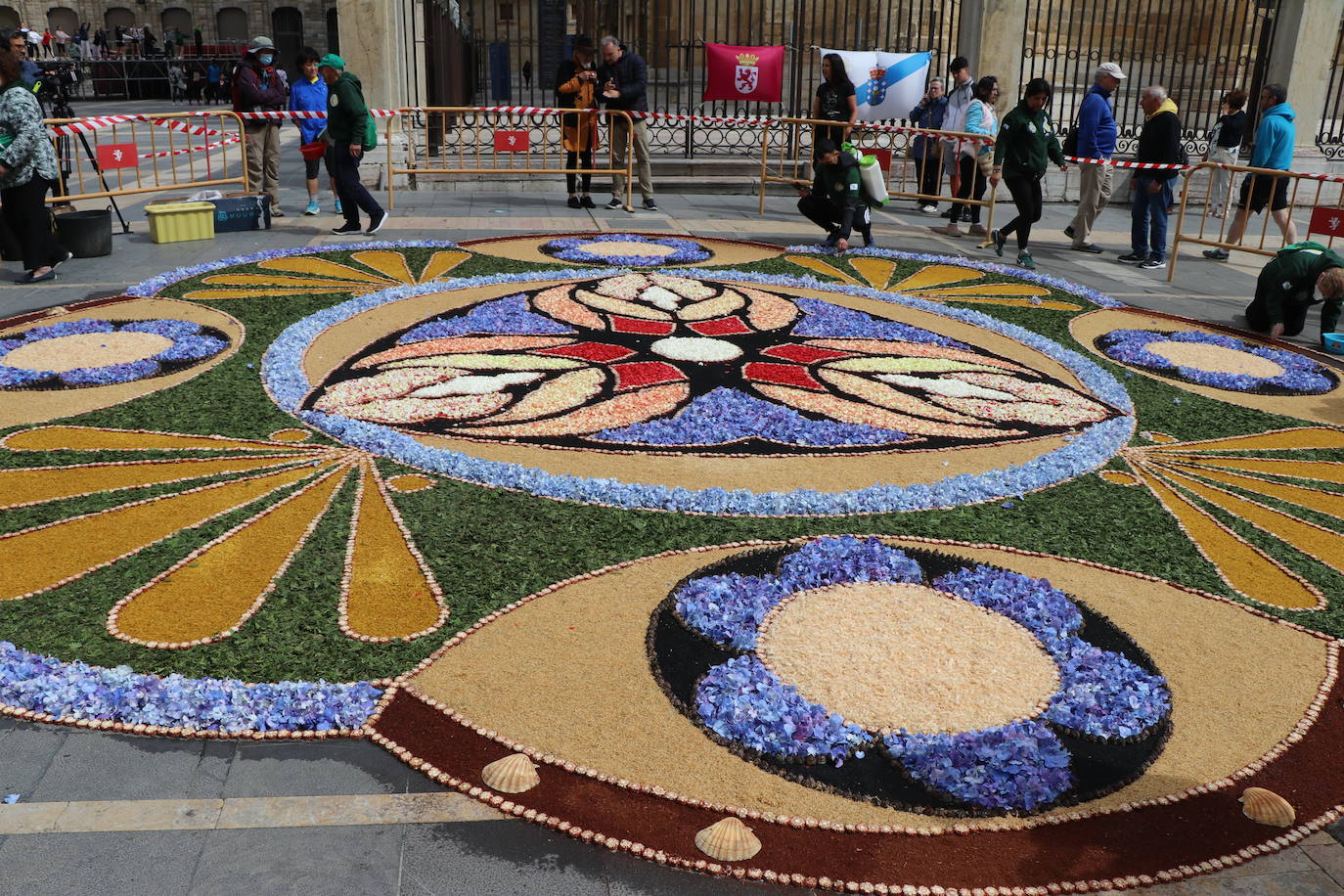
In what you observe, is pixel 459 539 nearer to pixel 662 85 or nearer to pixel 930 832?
pixel 930 832

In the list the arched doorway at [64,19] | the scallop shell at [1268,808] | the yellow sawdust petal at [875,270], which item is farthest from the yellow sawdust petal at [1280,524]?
the arched doorway at [64,19]

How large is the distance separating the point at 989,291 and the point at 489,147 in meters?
9.35

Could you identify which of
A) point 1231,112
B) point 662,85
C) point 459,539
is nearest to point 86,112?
point 662,85

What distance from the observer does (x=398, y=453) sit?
16.8 ft

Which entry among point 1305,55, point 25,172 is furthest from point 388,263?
point 1305,55

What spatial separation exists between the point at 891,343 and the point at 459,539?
4.06 m

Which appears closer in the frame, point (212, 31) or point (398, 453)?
point (398, 453)

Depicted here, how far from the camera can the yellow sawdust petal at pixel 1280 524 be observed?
4.54 metres

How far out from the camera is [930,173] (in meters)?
14.6

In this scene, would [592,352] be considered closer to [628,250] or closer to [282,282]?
[282,282]

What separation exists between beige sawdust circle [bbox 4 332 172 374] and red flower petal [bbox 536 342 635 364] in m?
2.44

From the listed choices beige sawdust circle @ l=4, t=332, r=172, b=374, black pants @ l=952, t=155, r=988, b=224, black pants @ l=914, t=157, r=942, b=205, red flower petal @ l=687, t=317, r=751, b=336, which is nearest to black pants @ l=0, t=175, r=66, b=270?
beige sawdust circle @ l=4, t=332, r=172, b=374

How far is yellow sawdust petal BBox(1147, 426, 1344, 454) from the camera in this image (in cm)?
573

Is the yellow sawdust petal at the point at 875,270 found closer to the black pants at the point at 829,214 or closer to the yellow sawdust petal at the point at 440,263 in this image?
the black pants at the point at 829,214
